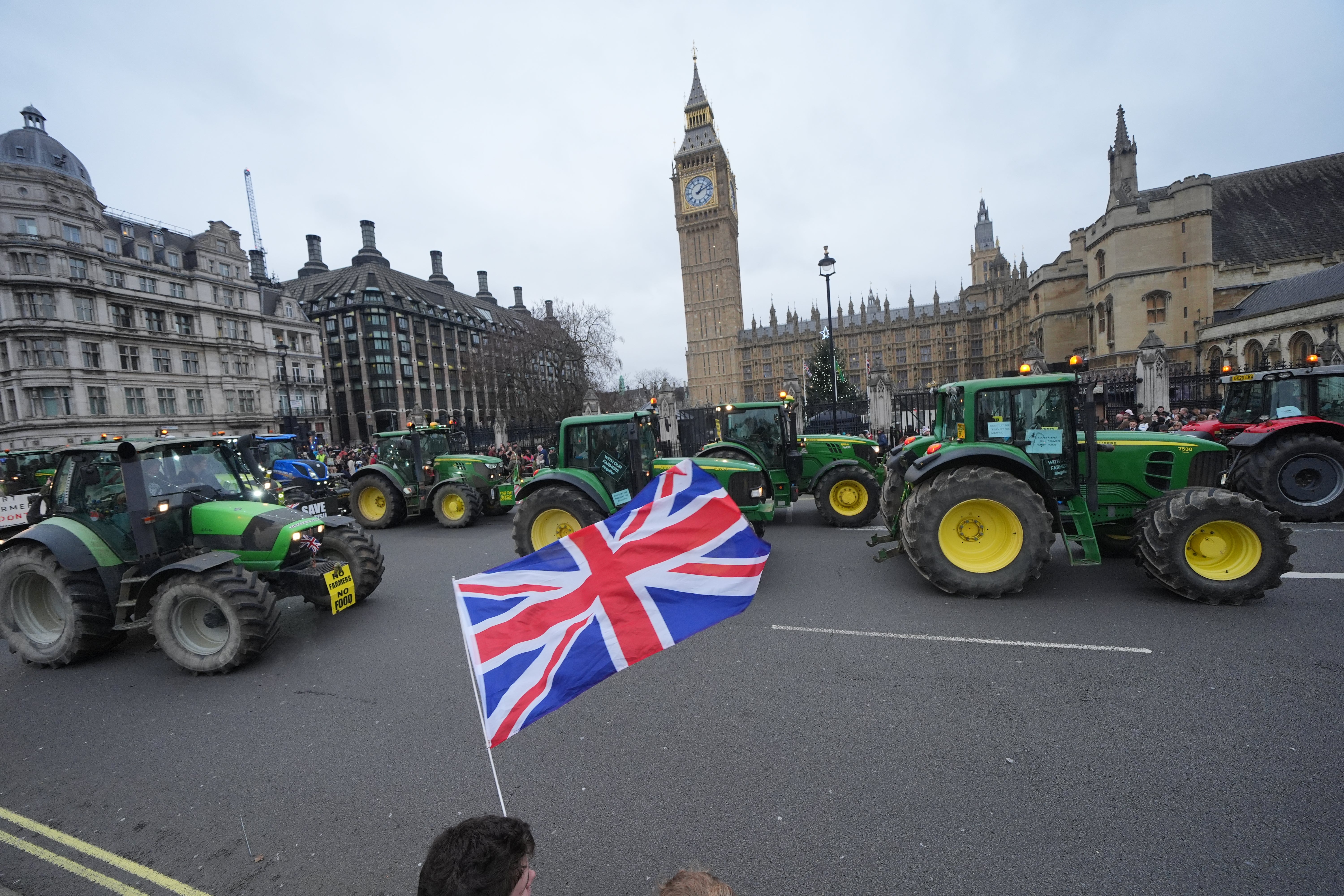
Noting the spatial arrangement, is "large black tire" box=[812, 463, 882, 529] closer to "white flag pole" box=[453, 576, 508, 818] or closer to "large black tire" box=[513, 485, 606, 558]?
"large black tire" box=[513, 485, 606, 558]

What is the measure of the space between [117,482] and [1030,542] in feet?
28.3

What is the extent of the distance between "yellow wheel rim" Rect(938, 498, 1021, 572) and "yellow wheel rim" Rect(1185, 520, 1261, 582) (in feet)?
4.65

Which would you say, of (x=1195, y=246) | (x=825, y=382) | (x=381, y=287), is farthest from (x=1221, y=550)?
(x=381, y=287)

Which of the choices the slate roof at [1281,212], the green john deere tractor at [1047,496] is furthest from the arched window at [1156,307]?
the green john deere tractor at [1047,496]

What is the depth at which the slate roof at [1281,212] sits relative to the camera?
1222 inches

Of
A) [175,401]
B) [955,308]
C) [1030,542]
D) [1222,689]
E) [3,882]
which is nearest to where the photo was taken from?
[3,882]

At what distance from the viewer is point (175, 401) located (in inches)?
1394

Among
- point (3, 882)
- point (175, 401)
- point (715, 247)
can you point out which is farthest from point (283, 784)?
point (715, 247)

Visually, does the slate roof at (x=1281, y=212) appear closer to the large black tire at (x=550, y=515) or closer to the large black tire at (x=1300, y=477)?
the large black tire at (x=1300, y=477)

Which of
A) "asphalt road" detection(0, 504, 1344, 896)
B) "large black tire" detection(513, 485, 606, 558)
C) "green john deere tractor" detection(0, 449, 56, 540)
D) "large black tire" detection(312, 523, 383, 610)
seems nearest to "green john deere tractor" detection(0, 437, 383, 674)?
"asphalt road" detection(0, 504, 1344, 896)

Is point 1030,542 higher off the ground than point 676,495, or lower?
lower

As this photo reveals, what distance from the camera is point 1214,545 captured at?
5.00 meters

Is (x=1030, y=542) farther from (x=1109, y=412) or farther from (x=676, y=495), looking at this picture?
(x=1109, y=412)

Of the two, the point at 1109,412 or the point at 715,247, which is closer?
the point at 1109,412
